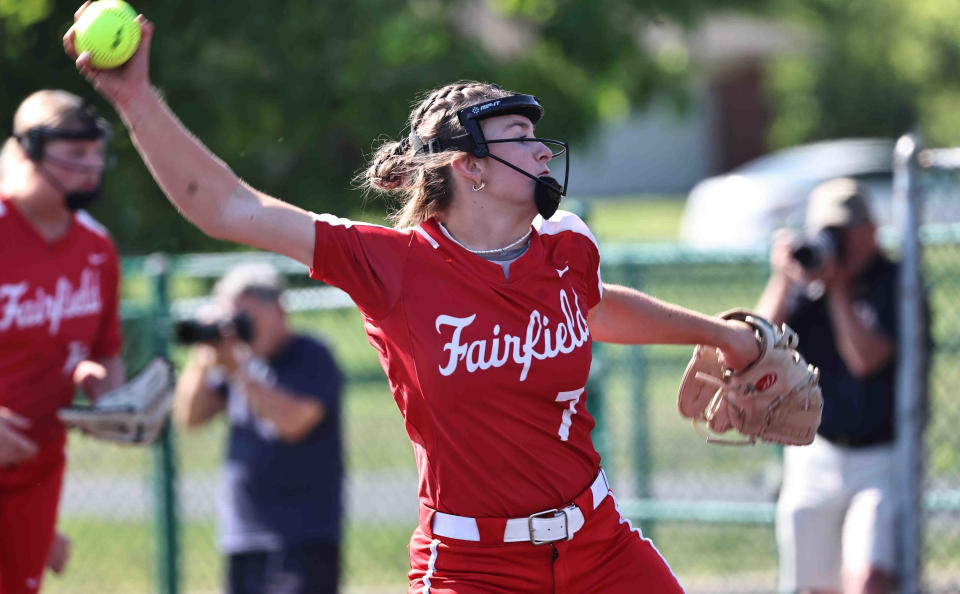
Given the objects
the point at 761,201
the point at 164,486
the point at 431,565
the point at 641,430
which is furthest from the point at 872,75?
the point at 431,565

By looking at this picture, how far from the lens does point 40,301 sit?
5168mm

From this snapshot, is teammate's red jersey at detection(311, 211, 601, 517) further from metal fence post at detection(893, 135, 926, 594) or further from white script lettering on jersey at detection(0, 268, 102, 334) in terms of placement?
metal fence post at detection(893, 135, 926, 594)

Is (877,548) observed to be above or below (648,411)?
below

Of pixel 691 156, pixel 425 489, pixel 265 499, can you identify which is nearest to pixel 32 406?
pixel 265 499

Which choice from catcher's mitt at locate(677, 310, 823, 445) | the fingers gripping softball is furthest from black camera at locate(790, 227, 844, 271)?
the fingers gripping softball

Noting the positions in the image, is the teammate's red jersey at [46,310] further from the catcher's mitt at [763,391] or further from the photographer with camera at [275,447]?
the catcher's mitt at [763,391]

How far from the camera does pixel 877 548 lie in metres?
6.02

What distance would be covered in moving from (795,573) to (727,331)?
257 cm

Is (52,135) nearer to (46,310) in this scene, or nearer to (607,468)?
(46,310)

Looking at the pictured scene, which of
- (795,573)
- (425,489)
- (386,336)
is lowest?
(795,573)

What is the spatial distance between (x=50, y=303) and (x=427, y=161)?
2.12 metres

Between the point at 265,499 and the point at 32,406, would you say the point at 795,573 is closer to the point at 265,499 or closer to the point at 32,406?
the point at 265,499

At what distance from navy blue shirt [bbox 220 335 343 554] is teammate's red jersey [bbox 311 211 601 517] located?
8.15 ft

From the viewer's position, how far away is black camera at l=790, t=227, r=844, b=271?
234 inches
